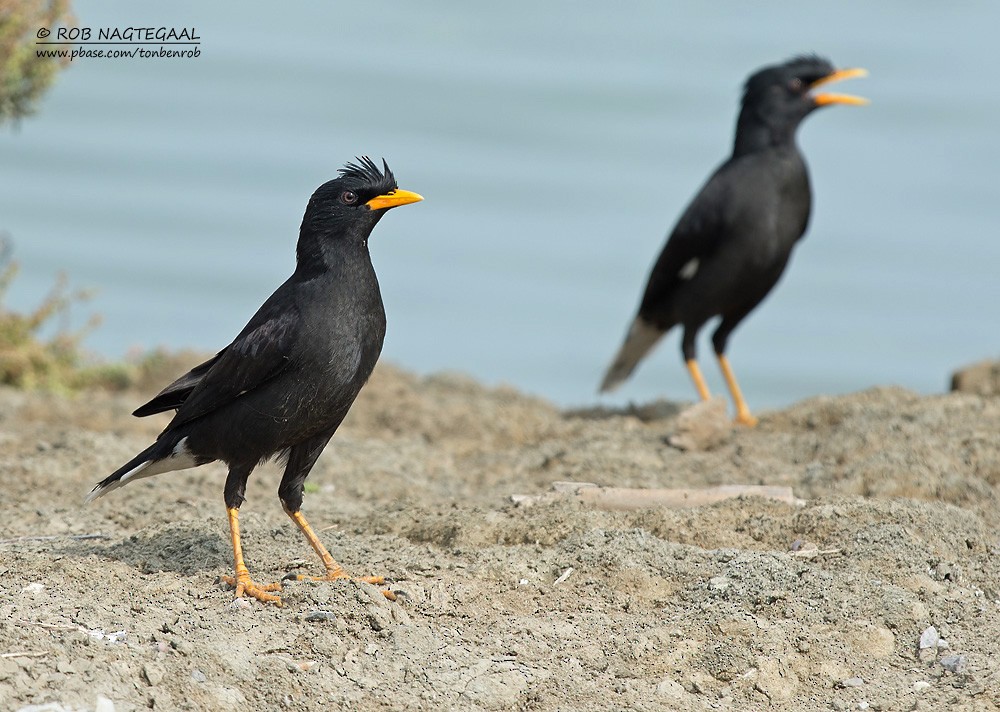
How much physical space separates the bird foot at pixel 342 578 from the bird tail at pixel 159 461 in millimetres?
669

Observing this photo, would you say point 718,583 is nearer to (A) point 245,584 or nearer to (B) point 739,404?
(A) point 245,584

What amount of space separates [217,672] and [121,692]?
0.34 m

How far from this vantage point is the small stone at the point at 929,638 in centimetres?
478

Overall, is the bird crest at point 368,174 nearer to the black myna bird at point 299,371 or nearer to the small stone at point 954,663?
the black myna bird at point 299,371

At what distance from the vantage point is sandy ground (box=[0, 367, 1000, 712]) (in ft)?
14.3

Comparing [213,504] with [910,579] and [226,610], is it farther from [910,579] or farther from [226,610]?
[910,579]

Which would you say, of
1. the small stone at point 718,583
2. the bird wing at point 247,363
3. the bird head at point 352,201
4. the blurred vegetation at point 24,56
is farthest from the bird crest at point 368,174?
the blurred vegetation at point 24,56

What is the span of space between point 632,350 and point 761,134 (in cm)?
207

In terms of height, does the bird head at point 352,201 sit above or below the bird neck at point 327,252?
above

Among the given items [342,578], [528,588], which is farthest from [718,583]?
[342,578]

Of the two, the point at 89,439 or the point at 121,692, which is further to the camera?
the point at 89,439

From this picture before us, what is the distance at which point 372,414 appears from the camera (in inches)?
362

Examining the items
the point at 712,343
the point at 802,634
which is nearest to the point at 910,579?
the point at 802,634

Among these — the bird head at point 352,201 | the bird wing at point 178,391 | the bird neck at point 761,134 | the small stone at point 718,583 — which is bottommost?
the small stone at point 718,583
